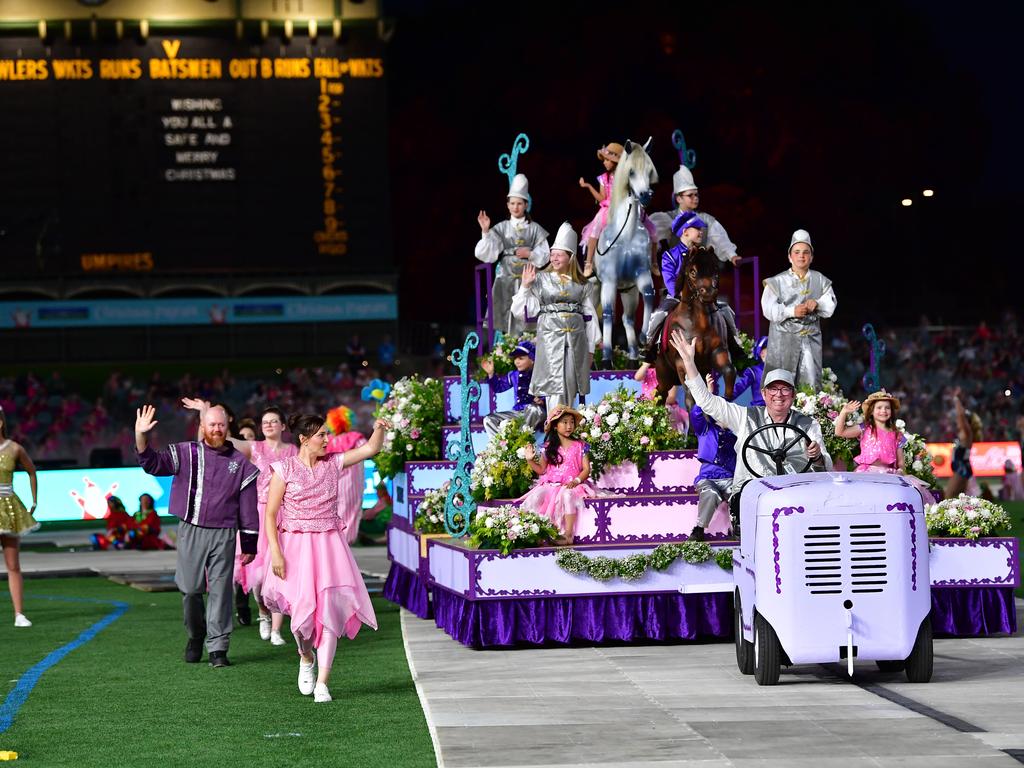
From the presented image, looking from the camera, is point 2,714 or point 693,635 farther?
point 693,635

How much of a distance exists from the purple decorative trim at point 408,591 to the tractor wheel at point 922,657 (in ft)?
19.8

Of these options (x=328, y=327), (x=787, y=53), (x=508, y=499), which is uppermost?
(x=787, y=53)

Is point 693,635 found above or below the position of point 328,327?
below

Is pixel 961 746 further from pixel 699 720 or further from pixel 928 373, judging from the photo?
pixel 928 373

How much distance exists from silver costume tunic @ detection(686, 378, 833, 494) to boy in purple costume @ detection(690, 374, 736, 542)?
1.42 metres

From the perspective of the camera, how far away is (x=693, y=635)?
542 inches

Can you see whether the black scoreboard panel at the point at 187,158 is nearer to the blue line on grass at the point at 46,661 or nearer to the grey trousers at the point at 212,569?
the blue line on grass at the point at 46,661

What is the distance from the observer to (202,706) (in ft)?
35.7

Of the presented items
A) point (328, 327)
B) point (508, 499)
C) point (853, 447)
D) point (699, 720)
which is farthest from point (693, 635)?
point (328, 327)

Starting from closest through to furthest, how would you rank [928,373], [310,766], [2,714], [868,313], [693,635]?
[310,766], [2,714], [693,635], [928,373], [868,313]

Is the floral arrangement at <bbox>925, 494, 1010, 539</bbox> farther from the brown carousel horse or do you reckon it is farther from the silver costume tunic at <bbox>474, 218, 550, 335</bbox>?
the silver costume tunic at <bbox>474, 218, 550, 335</bbox>

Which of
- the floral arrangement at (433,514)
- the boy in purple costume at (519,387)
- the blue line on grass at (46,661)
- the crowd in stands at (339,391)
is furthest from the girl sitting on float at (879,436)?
the crowd in stands at (339,391)

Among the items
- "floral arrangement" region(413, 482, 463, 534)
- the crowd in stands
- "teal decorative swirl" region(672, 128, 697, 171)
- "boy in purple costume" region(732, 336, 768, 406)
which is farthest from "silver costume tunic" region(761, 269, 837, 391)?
the crowd in stands

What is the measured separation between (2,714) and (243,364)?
94.8 ft
